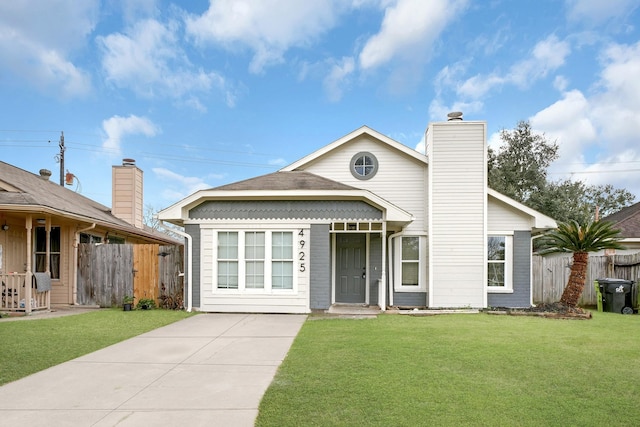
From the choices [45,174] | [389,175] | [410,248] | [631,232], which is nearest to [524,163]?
[631,232]

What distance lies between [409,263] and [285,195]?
4407 millimetres

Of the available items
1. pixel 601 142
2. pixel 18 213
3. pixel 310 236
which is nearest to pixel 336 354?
pixel 310 236

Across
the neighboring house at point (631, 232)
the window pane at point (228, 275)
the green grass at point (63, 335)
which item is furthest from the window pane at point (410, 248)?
the neighboring house at point (631, 232)

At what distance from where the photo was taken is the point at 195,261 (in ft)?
36.1

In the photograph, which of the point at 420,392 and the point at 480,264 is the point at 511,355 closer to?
the point at 420,392

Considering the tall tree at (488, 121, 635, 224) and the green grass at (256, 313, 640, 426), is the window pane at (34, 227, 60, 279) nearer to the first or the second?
the green grass at (256, 313, 640, 426)

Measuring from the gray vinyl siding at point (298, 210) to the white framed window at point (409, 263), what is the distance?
6.49 feet

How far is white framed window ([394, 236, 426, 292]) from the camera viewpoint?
480 inches

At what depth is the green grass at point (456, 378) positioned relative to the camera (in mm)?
3723

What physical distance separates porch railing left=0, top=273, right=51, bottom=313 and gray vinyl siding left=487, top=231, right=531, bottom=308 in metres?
12.5

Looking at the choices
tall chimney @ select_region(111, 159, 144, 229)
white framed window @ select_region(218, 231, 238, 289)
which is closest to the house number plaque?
white framed window @ select_region(218, 231, 238, 289)

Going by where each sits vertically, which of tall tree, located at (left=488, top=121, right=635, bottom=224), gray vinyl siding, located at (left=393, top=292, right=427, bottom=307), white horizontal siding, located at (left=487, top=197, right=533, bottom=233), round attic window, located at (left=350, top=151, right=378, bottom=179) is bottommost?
gray vinyl siding, located at (left=393, top=292, right=427, bottom=307)

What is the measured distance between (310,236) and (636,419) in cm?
784

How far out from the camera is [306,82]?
67.6ft
